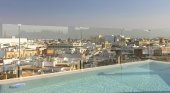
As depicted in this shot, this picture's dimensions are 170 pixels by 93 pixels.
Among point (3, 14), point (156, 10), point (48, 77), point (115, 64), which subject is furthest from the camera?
point (3, 14)

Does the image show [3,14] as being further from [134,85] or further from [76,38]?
[134,85]

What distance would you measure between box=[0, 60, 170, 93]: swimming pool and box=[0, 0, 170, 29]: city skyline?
272 cm

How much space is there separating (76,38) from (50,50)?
1.06 meters

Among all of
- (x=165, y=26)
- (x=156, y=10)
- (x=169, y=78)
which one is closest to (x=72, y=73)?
(x=169, y=78)

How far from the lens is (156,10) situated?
12.3m

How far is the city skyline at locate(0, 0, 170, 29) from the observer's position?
11.9m

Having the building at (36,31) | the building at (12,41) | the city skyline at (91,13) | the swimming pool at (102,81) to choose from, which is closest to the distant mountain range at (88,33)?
the building at (36,31)

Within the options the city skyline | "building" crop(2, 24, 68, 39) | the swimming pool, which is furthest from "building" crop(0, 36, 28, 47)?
the city skyline

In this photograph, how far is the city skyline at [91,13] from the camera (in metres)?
11.9

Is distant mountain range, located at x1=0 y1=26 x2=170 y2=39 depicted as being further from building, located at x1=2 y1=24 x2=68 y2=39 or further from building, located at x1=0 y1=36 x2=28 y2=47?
building, located at x1=0 y1=36 x2=28 y2=47

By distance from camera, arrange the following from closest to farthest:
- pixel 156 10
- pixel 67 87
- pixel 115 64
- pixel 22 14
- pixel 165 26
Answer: pixel 67 87 < pixel 115 64 < pixel 165 26 < pixel 156 10 < pixel 22 14

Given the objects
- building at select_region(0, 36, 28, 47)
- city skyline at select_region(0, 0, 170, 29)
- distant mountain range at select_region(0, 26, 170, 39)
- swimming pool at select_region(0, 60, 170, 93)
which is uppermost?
city skyline at select_region(0, 0, 170, 29)

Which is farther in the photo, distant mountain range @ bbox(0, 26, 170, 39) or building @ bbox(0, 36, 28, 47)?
distant mountain range @ bbox(0, 26, 170, 39)

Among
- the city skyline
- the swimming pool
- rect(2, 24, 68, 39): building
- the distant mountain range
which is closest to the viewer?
the swimming pool
